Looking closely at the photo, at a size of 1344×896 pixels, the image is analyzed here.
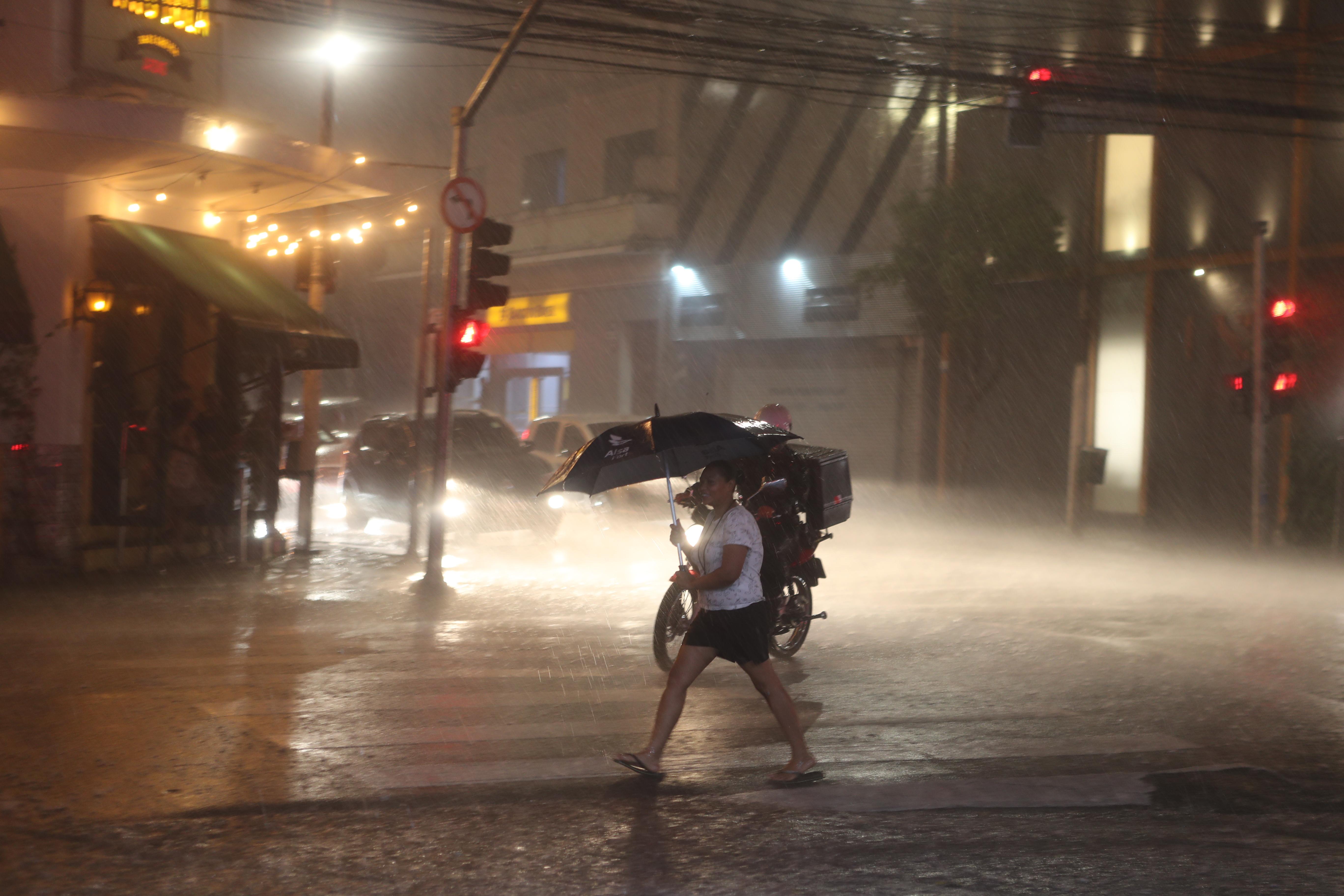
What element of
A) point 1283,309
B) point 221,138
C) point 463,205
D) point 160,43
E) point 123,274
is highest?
point 160,43

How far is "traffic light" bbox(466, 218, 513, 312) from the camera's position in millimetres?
13562

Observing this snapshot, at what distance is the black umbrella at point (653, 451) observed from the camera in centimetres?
670

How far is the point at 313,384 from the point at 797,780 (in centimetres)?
1234

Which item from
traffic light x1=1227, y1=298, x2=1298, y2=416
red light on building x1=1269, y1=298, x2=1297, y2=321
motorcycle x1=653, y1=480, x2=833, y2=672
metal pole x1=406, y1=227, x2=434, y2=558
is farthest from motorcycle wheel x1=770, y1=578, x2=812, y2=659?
red light on building x1=1269, y1=298, x2=1297, y2=321

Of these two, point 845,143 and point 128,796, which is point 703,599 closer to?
point 128,796

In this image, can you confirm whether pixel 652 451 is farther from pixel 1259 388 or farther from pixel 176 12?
pixel 1259 388

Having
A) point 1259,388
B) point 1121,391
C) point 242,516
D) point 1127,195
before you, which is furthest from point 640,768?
point 1127,195

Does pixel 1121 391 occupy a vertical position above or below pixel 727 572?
above

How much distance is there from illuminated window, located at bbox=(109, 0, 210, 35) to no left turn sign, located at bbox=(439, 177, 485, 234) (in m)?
4.10

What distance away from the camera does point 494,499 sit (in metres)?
18.0

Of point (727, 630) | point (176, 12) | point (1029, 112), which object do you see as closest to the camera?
point (727, 630)

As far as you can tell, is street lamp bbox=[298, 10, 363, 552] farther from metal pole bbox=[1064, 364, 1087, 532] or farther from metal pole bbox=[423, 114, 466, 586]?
metal pole bbox=[1064, 364, 1087, 532]

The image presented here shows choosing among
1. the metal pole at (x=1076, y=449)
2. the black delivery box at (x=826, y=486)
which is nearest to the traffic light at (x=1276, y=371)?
the metal pole at (x=1076, y=449)

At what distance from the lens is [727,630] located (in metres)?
6.32
